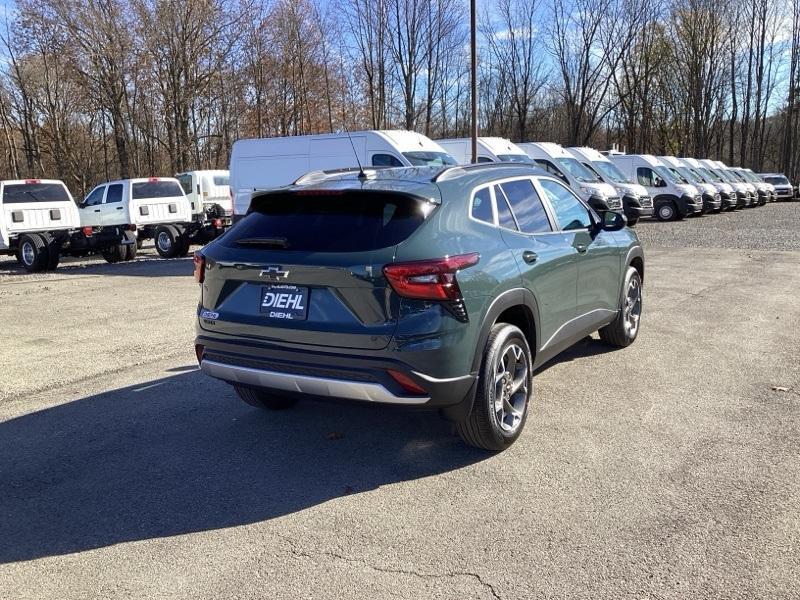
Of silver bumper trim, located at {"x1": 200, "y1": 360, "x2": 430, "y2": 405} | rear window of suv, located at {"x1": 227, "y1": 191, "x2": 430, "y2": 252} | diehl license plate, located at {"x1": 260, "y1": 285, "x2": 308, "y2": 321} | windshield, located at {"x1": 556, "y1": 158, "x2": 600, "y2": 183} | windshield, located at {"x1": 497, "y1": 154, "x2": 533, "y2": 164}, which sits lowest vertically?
silver bumper trim, located at {"x1": 200, "y1": 360, "x2": 430, "y2": 405}

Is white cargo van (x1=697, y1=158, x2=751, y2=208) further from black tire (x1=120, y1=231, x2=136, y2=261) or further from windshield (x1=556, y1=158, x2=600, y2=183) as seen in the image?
black tire (x1=120, y1=231, x2=136, y2=261)

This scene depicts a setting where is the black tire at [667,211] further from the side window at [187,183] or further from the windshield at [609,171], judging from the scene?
the side window at [187,183]

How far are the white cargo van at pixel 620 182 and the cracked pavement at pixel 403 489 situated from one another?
696 inches

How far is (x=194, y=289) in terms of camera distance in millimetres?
11258

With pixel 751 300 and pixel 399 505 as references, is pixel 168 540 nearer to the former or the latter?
pixel 399 505

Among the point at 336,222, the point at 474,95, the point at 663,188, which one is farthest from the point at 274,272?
the point at 663,188

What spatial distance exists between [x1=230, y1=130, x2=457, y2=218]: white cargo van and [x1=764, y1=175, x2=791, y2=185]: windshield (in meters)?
34.4

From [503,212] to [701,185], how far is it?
27.7 metres

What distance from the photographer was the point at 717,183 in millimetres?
31266

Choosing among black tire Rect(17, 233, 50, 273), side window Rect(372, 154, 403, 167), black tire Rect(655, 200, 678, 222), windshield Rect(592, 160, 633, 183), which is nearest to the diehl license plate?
side window Rect(372, 154, 403, 167)

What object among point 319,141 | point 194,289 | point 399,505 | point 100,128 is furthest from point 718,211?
point 100,128

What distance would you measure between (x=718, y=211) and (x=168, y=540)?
1303 inches

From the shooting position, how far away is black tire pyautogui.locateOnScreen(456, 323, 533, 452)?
388cm

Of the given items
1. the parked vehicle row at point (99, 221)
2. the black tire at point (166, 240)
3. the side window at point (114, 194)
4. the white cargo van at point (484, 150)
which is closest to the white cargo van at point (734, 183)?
the white cargo van at point (484, 150)
